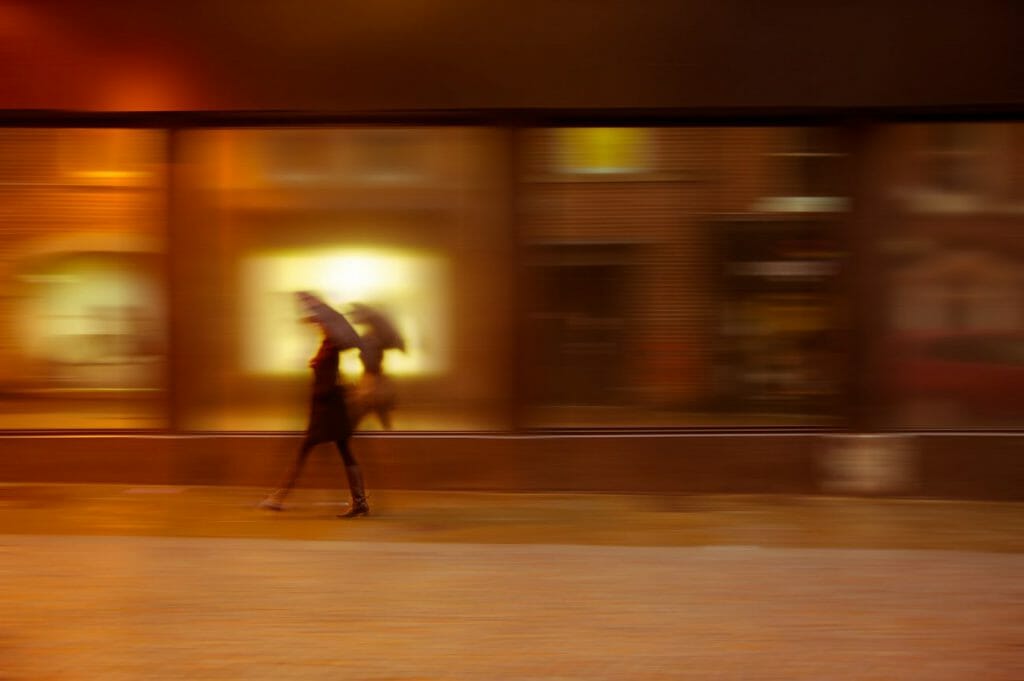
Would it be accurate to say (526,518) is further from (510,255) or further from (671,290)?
(671,290)

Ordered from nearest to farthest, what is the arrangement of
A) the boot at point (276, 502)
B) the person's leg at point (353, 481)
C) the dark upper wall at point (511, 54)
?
the person's leg at point (353, 481)
the boot at point (276, 502)
the dark upper wall at point (511, 54)

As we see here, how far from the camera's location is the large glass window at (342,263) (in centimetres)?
1030

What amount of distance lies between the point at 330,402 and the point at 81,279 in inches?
114

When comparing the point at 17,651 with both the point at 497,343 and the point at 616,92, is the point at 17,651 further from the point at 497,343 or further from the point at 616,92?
the point at 616,92

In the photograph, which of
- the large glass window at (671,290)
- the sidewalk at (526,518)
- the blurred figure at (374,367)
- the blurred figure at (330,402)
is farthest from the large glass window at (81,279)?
the large glass window at (671,290)

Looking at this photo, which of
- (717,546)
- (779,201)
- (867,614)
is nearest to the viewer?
(867,614)

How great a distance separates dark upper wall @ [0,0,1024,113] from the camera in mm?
9867

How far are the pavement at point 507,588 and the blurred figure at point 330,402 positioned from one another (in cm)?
34

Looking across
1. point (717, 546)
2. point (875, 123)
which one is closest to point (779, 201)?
point (875, 123)

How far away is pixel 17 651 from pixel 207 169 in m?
5.39

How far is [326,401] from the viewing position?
9133 mm

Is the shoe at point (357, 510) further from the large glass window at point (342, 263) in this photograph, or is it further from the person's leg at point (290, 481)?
the large glass window at point (342, 263)

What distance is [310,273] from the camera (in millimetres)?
10469

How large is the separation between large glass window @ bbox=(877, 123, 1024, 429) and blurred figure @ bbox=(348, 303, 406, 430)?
4191 mm
